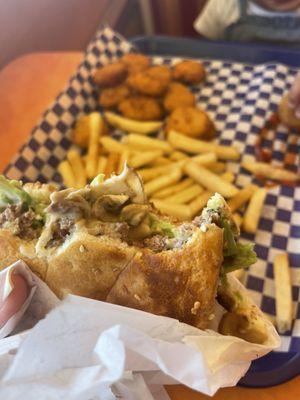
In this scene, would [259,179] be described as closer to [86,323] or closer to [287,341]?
[287,341]

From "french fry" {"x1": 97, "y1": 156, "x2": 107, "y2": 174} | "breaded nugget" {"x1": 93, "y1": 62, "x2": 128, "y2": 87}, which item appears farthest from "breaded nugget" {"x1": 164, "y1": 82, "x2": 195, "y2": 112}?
"french fry" {"x1": 97, "y1": 156, "x2": 107, "y2": 174}

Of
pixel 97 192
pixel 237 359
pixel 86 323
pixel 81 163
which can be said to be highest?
pixel 97 192

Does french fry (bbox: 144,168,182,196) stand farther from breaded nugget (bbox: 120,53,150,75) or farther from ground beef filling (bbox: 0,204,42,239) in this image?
ground beef filling (bbox: 0,204,42,239)

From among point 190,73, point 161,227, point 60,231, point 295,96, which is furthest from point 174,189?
point 60,231

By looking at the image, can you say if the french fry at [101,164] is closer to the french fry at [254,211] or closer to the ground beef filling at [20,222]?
the french fry at [254,211]

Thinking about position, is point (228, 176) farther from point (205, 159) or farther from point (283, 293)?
point (283, 293)

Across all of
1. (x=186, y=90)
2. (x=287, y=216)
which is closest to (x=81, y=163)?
(x=186, y=90)
